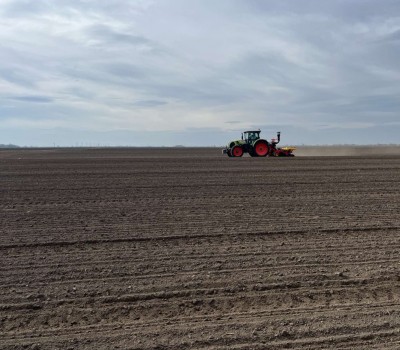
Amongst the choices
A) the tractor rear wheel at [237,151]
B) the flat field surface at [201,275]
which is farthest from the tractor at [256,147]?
the flat field surface at [201,275]

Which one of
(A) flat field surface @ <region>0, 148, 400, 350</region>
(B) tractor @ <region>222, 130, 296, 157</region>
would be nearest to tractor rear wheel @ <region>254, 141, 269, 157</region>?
(B) tractor @ <region>222, 130, 296, 157</region>

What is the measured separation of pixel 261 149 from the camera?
35906mm

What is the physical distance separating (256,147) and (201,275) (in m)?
29.9

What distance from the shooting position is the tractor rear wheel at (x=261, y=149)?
35.8 m

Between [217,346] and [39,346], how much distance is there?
5.51 feet

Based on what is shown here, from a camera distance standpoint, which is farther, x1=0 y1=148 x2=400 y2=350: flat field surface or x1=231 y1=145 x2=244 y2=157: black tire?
x1=231 y1=145 x2=244 y2=157: black tire

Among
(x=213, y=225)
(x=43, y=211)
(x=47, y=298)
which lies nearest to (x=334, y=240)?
(x=213, y=225)

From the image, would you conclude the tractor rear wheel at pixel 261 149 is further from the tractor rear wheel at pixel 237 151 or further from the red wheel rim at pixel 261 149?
the tractor rear wheel at pixel 237 151

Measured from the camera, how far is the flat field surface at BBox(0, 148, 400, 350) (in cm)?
468

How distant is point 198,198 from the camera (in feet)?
46.2

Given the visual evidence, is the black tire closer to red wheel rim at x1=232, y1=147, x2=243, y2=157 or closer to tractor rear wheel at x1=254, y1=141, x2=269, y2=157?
red wheel rim at x1=232, y1=147, x2=243, y2=157

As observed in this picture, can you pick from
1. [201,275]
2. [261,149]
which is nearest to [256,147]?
[261,149]

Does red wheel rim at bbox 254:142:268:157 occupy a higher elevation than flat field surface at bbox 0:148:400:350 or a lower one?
higher

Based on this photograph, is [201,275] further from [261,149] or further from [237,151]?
[237,151]
